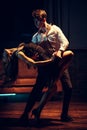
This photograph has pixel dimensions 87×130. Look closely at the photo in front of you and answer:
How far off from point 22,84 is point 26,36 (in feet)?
4.42

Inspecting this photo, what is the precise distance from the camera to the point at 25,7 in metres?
9.16

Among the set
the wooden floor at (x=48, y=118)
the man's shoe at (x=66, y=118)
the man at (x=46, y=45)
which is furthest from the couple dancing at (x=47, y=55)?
the man's shoe at (x=66, y=118)

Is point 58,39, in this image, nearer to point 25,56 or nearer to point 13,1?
point 25,56

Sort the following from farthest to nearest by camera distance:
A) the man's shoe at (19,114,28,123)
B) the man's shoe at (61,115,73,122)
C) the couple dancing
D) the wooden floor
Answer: the man's shoe at (61,115,73,122), the man's shoe at (19,114,28,123), the wooden floor, the couple dancing

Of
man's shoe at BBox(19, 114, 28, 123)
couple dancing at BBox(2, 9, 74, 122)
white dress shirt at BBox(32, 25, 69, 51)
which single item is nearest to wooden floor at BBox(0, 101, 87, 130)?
man's shoe at BBox(19, 114, 28, 123)

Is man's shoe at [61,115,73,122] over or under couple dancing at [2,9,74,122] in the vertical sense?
under

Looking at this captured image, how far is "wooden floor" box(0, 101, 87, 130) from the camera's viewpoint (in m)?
6.25

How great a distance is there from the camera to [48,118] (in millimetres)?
6941

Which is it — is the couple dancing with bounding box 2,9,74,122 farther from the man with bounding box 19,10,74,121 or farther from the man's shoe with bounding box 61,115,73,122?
the man's shoe with bounding box 61,115,73,122

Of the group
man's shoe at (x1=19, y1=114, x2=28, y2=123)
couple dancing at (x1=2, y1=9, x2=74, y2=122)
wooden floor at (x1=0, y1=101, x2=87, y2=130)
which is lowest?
wooden floor at (x1=0, y1=101, x2=87, y2=130)

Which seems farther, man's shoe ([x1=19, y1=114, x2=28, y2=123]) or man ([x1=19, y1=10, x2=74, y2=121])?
man's shoe ([x1=19, y1=114, x2=28, y2=123])

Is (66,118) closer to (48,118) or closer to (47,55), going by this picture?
(48,118)

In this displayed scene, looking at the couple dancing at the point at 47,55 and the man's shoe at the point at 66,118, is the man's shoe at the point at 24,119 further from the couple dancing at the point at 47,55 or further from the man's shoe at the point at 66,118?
the man's shoe at the point at 66,118

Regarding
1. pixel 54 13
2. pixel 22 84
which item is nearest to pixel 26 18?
pixel 54 13
